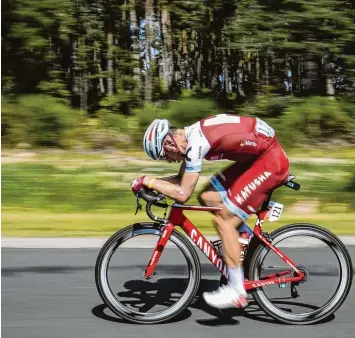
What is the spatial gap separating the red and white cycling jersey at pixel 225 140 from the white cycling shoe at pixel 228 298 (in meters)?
0.86

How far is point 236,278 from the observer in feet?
16.9

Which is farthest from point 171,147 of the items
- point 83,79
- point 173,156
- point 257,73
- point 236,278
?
point 83,79

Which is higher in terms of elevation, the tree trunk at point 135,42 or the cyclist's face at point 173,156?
the cyclist's face at point 173,156

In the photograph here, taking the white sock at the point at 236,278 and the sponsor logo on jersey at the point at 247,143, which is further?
the white sock at the point at 236,278

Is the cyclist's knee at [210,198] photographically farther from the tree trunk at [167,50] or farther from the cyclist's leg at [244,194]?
the tree trunk at [167,50]

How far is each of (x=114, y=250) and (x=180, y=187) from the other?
26.6 inches

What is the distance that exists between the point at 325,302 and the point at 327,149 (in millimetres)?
10942

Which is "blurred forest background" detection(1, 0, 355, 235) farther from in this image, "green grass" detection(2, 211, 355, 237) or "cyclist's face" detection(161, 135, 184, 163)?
"cyclist's face" detection(161, 135, 184, 163)

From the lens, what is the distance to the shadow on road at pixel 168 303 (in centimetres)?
535

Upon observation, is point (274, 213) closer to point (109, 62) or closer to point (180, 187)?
point (180, 187)

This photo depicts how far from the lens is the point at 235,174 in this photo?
529 centimetres

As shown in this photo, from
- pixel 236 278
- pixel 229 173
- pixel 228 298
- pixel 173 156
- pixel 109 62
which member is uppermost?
pixel 173 156

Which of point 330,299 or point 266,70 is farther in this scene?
point 266,70

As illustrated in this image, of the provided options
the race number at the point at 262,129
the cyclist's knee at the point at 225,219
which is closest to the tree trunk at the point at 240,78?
the race number at the point at 262,129
